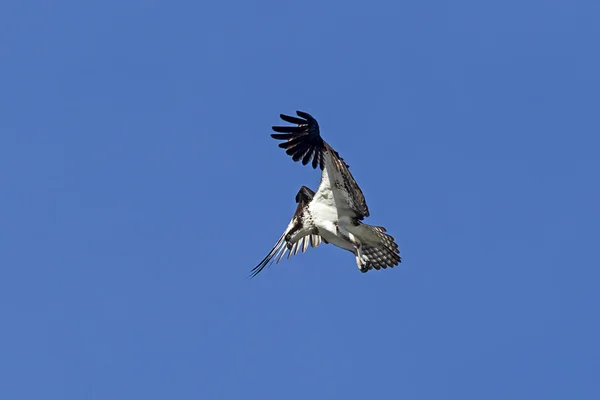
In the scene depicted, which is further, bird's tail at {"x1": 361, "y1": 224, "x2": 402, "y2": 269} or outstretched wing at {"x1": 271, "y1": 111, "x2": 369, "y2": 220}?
bird's tail at {"x1": 361, "y1": 224, "x2": 402, "y2": 269}

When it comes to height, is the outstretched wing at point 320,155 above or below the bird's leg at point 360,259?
above

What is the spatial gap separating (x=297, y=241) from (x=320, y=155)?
2589 millimetres

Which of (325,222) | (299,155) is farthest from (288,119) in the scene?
(325,222)

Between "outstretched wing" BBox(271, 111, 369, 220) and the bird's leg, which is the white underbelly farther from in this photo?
"outstretched wing" BBox(271, 111, 369, 220)

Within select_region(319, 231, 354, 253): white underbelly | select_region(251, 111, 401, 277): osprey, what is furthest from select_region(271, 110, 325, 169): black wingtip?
select_region(319, 231, 354, 253): white underbelly

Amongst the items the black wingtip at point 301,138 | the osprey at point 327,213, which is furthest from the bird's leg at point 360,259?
the black wingtip at point 301,138

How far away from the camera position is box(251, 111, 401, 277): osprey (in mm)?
21234

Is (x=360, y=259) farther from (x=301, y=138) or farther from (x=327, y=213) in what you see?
(x=301, y=138)

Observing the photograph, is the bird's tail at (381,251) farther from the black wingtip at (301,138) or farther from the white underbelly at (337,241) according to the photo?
the black wingtip at (301,138)

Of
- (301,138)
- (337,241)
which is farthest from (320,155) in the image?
(337,241)

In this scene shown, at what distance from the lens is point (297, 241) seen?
23.5 meters

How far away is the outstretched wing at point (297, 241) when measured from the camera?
2303cm

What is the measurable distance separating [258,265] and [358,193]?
2592 millimetres

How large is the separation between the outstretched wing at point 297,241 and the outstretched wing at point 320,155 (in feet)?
3.75
